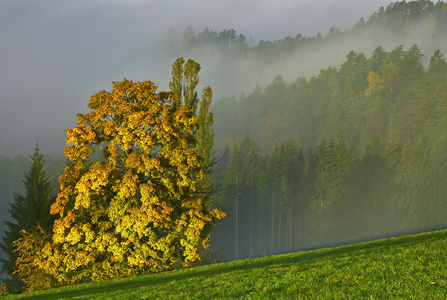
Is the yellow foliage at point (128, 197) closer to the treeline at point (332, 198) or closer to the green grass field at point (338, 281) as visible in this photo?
the green grass field at point (338, 281)

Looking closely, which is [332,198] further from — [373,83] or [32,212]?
[32,212]

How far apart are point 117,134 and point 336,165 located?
239 ft

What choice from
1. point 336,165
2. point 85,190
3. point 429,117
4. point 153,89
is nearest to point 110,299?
point 85,190

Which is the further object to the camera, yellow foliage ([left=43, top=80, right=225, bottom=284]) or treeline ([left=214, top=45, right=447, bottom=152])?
treeline ([left=214, top=45, right=447, bottom=152])

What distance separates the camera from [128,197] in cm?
2220

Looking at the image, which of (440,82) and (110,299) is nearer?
(110,299)

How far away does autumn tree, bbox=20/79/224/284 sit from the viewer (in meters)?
21.9

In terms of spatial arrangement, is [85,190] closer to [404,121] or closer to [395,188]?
[395,188]

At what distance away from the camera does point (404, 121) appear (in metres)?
108

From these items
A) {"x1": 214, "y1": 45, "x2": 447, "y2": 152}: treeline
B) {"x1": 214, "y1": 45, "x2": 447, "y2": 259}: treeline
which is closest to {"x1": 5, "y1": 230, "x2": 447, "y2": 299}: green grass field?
{"x1": 214, "y1": 45, "x2": 447, "y2": 259}: treeline

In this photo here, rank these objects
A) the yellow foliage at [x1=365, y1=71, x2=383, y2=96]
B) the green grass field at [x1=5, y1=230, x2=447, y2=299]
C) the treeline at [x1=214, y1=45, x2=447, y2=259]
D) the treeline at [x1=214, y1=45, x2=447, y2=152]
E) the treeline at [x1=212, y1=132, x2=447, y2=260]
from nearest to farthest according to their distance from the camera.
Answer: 1. the green grass field at [x1=5, y1=230, x2=447, y2=299]
2. the treeline at [x1=212, y1=132, x2=447, y2=260]
3. the treeline at [x1=214, y1=45, x2=447, y2=259]
4. the treeline at [x1=214, y1=45, x2=447, y2=152]
5. the yellow foliage at [x1=365, y1=71, x2=383, y2=96]

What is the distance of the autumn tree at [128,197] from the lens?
21922 mm

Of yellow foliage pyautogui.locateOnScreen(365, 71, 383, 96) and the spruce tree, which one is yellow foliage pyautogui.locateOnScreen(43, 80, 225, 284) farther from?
yellow foliage pyautogui.locateOnScreen(365, 71, 383, 96)

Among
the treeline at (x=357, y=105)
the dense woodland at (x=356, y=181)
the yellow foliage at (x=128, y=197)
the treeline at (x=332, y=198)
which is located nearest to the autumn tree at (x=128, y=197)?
the yellow foliage at (x=128, y=197)
